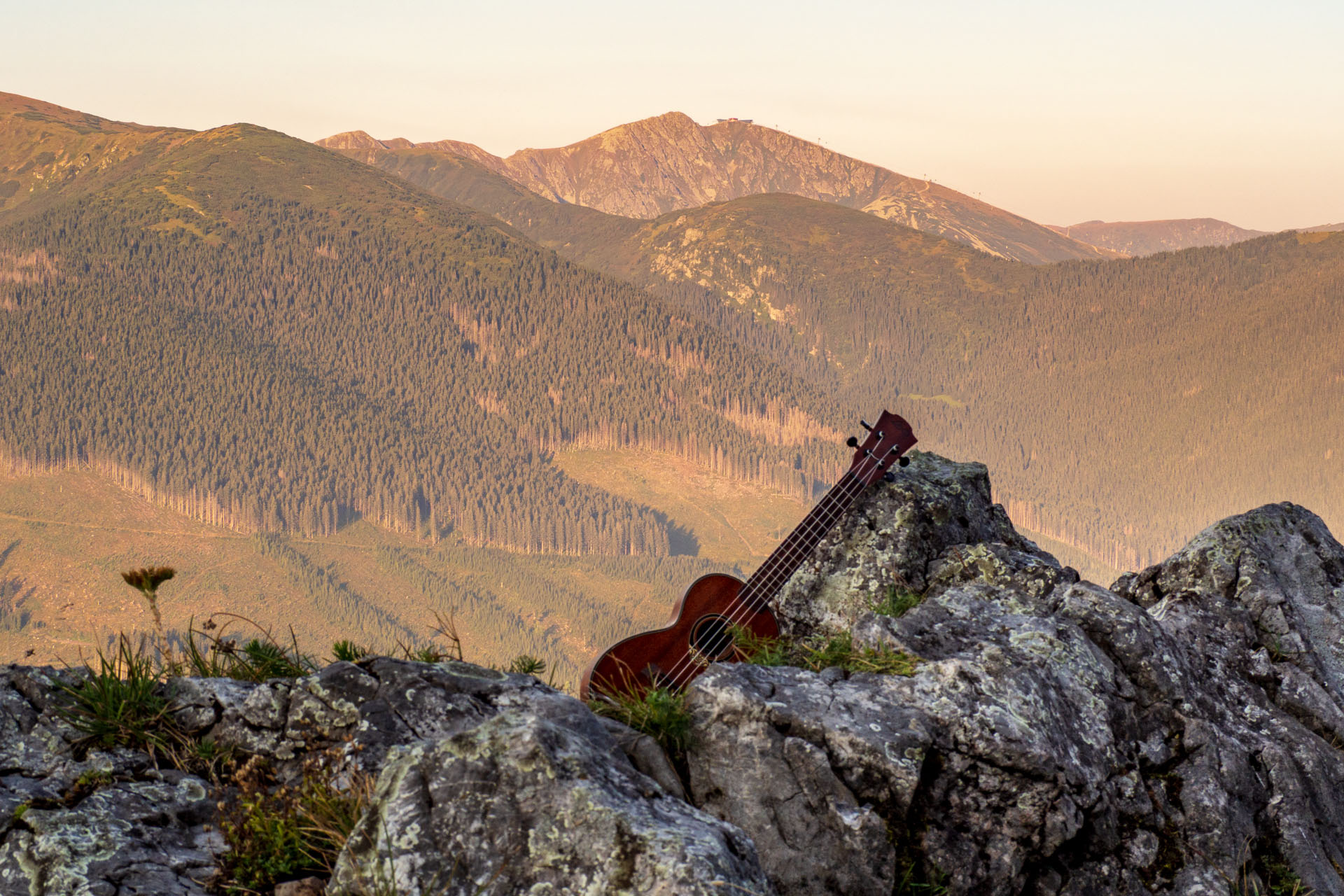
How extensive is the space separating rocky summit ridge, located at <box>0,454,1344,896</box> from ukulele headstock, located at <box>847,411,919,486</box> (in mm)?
2885

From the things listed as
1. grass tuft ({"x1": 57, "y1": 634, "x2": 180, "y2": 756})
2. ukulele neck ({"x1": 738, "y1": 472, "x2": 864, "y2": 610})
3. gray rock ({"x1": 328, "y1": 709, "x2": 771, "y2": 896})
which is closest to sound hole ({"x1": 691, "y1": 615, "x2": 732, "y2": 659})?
ukulele neck ({"x1": 738, "y1": 472, "x2": 864, "y2": 610})

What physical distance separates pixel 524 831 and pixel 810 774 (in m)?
2.35

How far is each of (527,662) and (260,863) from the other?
3.48m

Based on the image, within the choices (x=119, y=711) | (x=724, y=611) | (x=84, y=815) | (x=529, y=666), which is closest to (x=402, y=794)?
(x=84, y=815)

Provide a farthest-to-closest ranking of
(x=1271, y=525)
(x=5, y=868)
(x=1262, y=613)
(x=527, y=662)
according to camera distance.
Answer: (x=1271, y=525) → (x=1262, y=613) → (x=527, y=662) → (x=5, y=868)

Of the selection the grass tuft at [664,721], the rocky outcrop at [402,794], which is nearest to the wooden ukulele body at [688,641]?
the grass tuft at [664,721]

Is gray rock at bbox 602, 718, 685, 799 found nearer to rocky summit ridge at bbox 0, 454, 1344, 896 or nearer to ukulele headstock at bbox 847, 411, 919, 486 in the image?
rocky summit ridge at bbox 0, 454, 1344, 896

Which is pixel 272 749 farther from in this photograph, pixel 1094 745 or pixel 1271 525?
pixel 1271 525

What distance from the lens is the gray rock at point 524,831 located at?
220 inches

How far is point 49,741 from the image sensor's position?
7242 millimetres

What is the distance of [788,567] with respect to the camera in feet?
38.9

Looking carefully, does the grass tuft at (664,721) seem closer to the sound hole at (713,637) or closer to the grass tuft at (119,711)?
the sound hole at (713,637)

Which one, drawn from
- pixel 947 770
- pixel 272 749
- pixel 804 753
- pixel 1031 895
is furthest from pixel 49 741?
pixel 1031 895

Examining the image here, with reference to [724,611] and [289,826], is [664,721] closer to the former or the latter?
[289,826]
